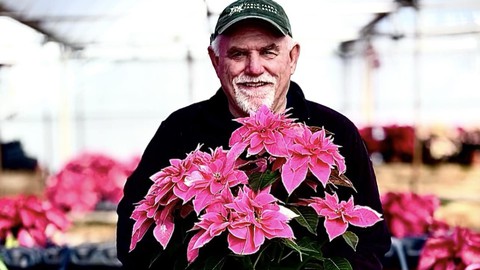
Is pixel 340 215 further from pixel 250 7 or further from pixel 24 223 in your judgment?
pixel 24 223

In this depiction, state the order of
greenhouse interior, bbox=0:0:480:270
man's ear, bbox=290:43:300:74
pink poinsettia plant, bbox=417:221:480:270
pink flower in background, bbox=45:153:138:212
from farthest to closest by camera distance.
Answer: pink flower in background, bbox=45:153:138:212 < greenhouse interior, bbox=0:0:480:270 < pink poinsettia plant, bbox=417:221:480:270 < man's ear, bbox=290:43:300:74

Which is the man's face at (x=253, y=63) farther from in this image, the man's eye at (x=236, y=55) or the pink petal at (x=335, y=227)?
the pink petal at (x=335, y=227)

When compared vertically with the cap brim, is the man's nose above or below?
below

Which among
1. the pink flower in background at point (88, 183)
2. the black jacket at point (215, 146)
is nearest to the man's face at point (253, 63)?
the black jacket at point (215, 146)

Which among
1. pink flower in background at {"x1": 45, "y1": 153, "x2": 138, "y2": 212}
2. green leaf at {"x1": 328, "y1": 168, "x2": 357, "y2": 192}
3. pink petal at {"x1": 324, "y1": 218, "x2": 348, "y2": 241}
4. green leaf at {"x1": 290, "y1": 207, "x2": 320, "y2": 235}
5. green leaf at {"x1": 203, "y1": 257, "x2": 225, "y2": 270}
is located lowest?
pink flower in background at {"x1": 45, "y1": 153, "x2": 138, "y2": 212}

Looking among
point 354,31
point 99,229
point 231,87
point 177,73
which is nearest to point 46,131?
point 177,73

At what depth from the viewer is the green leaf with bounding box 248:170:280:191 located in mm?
1145

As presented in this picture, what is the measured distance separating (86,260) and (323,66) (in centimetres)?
1078

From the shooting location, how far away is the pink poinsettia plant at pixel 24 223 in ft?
10.0

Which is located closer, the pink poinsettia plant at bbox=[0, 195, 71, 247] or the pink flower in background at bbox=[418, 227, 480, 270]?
the pink flower in background at bbox=[418, 227, 480, 270]

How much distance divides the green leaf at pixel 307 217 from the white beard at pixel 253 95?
426mm

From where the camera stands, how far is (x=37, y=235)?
3.08 m

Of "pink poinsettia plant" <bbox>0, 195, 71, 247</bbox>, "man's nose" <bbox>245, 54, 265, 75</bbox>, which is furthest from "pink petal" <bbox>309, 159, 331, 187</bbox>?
"pink poinsettia plant" <bbox>0, 195, 71, 247</bbox>

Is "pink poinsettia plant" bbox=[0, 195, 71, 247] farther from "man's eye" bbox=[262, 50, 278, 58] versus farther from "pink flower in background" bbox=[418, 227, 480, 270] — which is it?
"man's eye" bbox=[262, 50, 278, 58]
